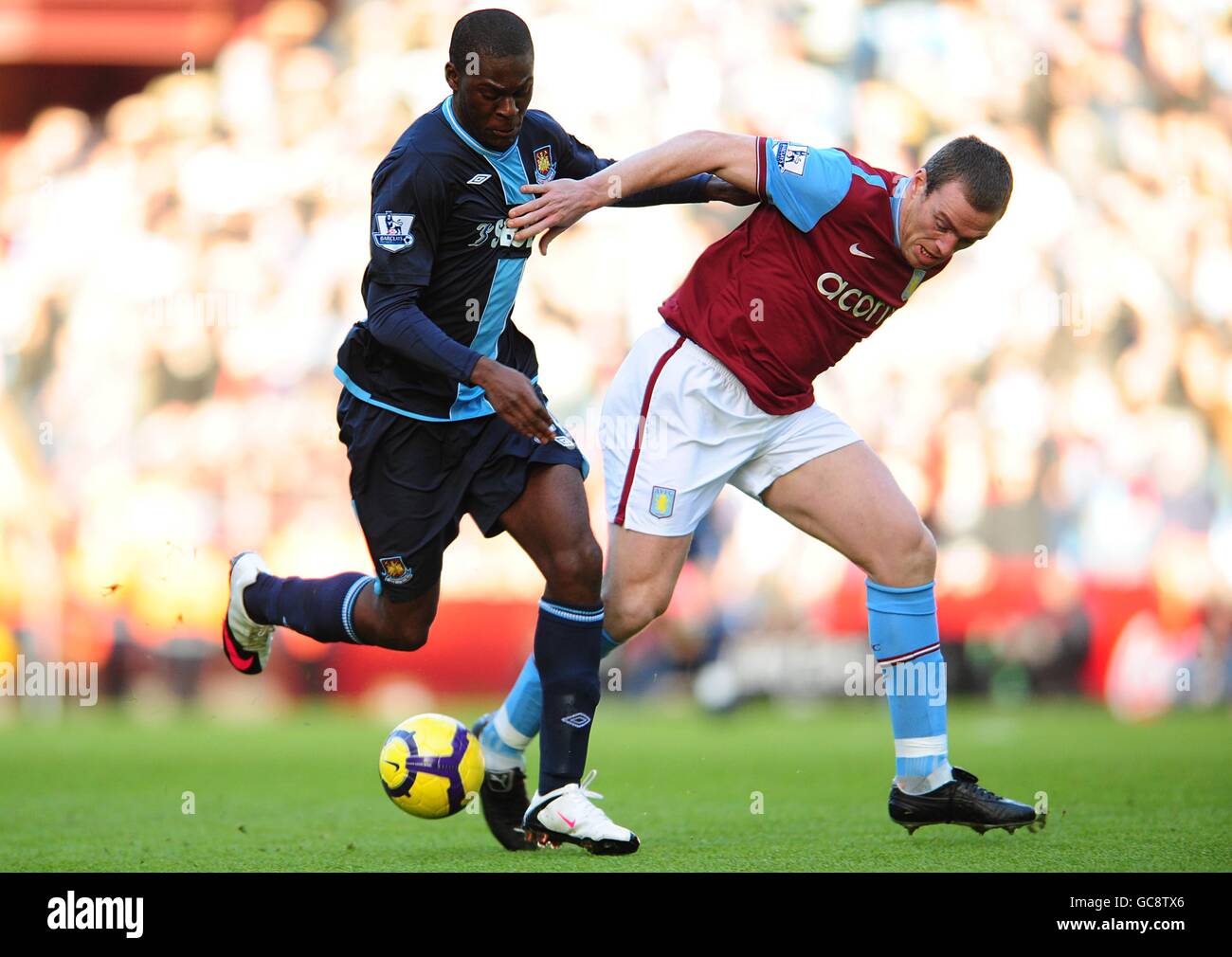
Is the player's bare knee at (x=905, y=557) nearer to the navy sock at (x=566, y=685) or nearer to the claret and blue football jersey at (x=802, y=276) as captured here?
the claret and blue football jersey at (x=802, y=276)

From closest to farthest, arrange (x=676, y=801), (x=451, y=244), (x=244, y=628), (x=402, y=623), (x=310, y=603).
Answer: (x=451, y=244), (x=402, y=623), (x=310, y=603), (x=244, y=628), (x=676, y=801)

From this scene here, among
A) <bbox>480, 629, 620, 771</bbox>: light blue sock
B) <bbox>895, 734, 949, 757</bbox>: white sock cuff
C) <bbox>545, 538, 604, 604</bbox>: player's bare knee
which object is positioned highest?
<bbox>545, 538, 604, 604</bbox>: player's bare knee

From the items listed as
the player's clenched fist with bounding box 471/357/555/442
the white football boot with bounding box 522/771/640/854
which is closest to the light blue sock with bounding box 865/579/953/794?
the white football boot with bounding box 522/771/640/854

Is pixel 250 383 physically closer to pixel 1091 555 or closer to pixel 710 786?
pixel 1091 555

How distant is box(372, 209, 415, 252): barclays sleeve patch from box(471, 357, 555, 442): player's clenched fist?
1.68ft

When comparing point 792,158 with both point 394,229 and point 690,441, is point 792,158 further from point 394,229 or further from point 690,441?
point 394,229

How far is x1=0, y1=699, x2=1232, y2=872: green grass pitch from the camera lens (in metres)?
4.80

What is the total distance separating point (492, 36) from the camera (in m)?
4.61

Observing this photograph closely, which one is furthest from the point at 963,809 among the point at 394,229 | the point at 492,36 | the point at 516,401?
the point at 492,36

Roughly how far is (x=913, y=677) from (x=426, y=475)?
67.7 inches

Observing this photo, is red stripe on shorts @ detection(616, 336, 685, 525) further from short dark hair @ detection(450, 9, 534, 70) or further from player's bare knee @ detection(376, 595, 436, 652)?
short dark hair @ detection(450, 9, 534, 70)

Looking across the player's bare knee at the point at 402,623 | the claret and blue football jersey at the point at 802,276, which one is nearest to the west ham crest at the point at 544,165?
the claret and blue football jersey at the point at 802,276

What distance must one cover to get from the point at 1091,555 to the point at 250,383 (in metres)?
9.05

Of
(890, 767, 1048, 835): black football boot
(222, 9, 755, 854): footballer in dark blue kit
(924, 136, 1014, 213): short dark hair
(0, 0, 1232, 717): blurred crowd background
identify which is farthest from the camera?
(0, 0, 1232, 717): blurred crowd background
